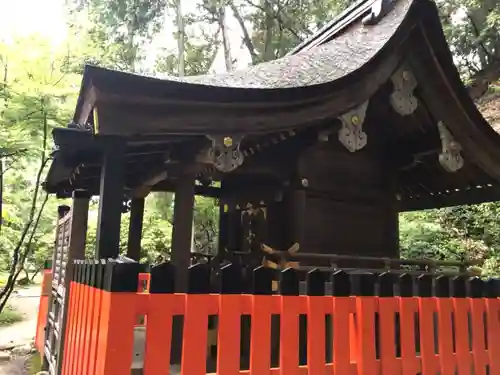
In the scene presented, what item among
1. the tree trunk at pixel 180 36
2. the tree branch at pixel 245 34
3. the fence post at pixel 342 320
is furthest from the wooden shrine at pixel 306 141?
the tree branch at pixel 245 34

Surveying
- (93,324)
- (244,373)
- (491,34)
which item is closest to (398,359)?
(244,373)

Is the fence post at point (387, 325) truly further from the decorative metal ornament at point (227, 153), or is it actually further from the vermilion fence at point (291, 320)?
the decorative metal ornament at point (227, 153)

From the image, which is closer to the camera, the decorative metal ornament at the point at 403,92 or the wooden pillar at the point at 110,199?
the wooden pillar at the point at 110,199

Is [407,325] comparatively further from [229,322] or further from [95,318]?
[95,318]

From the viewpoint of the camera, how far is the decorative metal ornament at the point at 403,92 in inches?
151

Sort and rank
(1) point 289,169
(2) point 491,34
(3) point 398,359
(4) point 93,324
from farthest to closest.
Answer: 1. (2) point 491,34
2. (1) point 289,169
3. (3) point 398,359
4. (4) point 93,324

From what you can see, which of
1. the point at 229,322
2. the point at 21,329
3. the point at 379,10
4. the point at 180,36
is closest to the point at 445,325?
the point at 229,322

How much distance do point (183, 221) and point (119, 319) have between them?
6.07 feet

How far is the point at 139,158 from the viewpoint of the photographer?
176 inches

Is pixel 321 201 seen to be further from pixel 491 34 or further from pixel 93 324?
pixel 491 34

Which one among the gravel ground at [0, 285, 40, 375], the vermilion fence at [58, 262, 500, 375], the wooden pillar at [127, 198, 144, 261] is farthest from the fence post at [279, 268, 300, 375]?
the gravel ground at [0, 285, 40, 375]

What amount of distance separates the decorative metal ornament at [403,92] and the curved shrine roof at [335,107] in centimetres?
3

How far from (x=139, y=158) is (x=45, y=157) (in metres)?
6.18

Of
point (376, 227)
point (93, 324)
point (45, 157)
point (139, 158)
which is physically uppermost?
point (45, 157)
